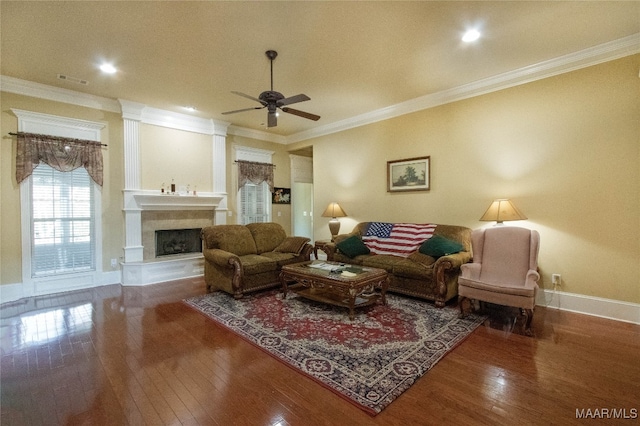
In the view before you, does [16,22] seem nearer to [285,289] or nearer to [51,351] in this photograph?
[51,351]

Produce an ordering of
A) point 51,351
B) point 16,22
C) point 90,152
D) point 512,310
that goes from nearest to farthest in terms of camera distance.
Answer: point 51,351, point 16,22, point 512,310, point 90,152

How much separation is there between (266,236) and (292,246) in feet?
1.86

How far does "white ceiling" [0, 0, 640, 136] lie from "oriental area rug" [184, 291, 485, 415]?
310cm

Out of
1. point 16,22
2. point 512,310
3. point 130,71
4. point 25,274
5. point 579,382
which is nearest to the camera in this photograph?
point 579,382

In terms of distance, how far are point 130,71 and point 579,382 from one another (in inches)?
227

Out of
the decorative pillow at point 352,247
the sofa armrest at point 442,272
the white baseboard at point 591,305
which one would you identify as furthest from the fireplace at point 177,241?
the white baseboard at point 591,305

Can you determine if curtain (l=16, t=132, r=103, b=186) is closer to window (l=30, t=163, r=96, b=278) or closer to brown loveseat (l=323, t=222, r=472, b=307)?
window (l=30, t=163, r=96, b=278)

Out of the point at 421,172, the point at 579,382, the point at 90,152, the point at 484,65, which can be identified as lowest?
the point at 579,382

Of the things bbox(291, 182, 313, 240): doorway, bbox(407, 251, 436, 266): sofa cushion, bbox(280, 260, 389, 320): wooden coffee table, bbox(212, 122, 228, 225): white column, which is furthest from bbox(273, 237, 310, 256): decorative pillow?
bbox(291, 182, 313, 240): doorway

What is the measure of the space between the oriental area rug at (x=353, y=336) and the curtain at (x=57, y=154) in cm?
285

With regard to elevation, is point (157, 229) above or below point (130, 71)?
below

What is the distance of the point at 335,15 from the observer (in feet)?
8.97

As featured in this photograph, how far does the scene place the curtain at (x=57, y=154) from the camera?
163 inches

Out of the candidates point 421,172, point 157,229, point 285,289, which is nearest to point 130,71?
point 157,229
